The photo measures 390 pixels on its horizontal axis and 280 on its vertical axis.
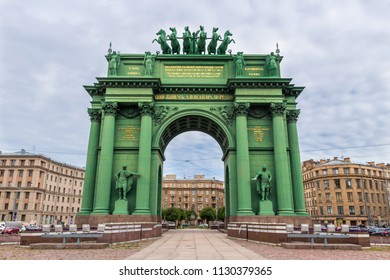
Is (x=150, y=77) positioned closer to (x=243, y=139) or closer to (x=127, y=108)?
(x=127, y=108)

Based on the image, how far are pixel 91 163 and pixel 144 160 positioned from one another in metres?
6.12

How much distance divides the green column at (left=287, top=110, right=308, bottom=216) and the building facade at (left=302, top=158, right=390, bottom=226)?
49734mm

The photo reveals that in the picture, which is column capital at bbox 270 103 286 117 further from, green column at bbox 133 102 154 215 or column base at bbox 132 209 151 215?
column base at bbox 132 209 151 215

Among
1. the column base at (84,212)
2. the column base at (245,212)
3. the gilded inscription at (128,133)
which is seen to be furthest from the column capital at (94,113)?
the column base at (245,212)

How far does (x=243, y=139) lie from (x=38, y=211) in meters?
66.0

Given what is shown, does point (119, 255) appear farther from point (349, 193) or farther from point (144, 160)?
point (349, 193)

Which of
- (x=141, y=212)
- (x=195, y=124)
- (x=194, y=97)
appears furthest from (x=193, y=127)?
(x=141, y=212)

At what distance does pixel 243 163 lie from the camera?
2830 cm

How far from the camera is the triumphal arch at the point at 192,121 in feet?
90.8

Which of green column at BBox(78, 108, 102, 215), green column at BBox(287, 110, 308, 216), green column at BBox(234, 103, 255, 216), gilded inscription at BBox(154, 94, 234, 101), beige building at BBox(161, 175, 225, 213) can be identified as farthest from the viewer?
beige building at BBox(161, 175, 225, 213)

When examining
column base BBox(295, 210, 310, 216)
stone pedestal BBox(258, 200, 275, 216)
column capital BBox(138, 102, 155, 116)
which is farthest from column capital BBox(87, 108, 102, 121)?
column base BBox(295, 210, 310, 216)

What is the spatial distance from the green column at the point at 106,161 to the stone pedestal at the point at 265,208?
48.2 ft

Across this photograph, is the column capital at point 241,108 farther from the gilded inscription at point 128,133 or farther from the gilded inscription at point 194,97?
the gilded inscription at point 128,133

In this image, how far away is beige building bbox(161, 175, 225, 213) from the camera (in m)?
112
